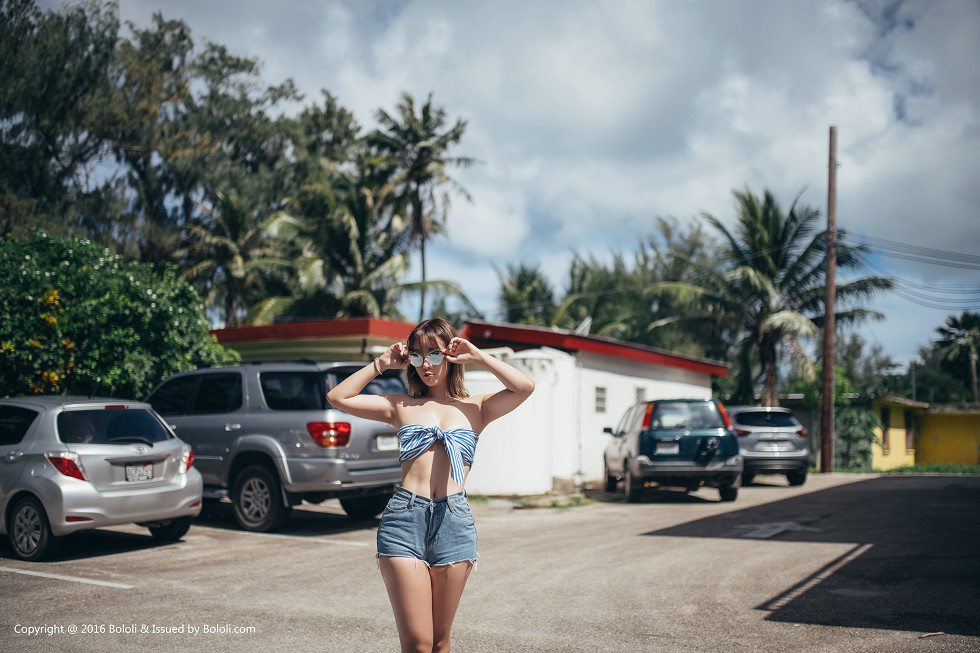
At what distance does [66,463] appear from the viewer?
24.2 ft

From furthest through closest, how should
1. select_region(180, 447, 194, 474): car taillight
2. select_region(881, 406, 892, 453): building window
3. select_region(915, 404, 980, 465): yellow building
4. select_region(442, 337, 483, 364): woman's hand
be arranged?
1. select_region(915, 404, 980, 465): yellow building
2. select_region(881, 406, 892, 453): building window
3. select_region(180, 447, 194, 474): car taillight
4. select_region(442, 337, 483, 364): woman's hand

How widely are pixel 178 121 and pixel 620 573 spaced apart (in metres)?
32.7

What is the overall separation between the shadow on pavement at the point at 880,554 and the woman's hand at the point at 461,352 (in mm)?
3468

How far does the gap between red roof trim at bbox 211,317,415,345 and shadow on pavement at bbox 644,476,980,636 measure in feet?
24.6

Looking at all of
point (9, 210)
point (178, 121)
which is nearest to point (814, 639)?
point (9, 210)

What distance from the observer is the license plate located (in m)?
7.79

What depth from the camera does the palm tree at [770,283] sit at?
83.5 ft

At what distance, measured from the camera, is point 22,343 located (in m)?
11.9

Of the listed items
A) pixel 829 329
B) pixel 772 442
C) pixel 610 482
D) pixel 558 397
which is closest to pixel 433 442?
pixel 558 397

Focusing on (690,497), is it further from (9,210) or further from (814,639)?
(9,210)

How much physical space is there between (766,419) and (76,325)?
1308cm

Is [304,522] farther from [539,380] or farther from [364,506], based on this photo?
[539,380]

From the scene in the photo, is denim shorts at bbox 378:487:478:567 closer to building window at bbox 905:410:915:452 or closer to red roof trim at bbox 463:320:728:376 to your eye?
red roof trim at bbox 463:320:728:376

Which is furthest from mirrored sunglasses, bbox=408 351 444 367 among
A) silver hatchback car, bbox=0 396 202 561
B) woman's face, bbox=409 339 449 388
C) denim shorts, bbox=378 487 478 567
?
silver hatchback car, bbox=0 396 202 561
